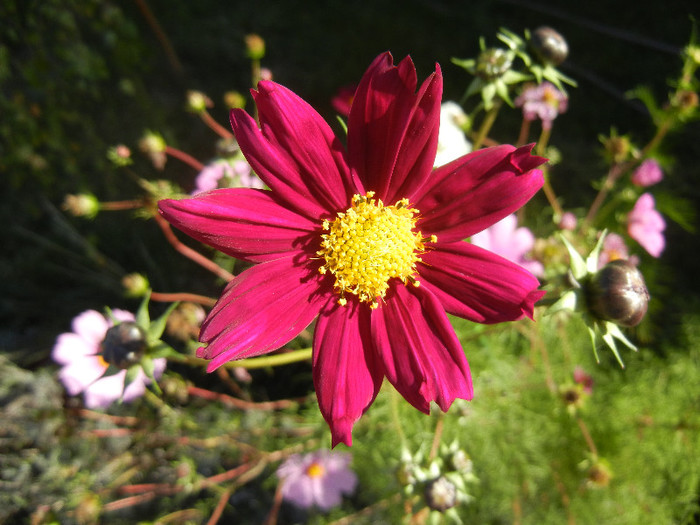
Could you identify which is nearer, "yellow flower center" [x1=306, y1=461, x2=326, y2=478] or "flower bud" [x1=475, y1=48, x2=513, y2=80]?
"flower bud" [x1=475, y1=48, x2=513, y2=80]

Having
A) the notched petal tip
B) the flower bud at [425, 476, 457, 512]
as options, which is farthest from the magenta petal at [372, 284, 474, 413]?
the flower bud at [425, 476, 457, 512]

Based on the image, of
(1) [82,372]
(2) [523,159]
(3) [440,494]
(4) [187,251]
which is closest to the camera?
(2) [523,159]

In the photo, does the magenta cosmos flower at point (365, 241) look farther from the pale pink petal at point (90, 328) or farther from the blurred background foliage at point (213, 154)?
the blurred background foliage at point (213, 154)

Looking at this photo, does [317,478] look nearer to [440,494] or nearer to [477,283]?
[440,494]

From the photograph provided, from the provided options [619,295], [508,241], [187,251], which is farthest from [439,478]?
[187,251]

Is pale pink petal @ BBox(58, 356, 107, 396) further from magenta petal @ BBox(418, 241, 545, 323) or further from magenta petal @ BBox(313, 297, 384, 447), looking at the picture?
magenta petal @ BBox(418, 241, 545, 323)

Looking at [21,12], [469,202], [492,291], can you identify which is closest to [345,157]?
[469,202]
